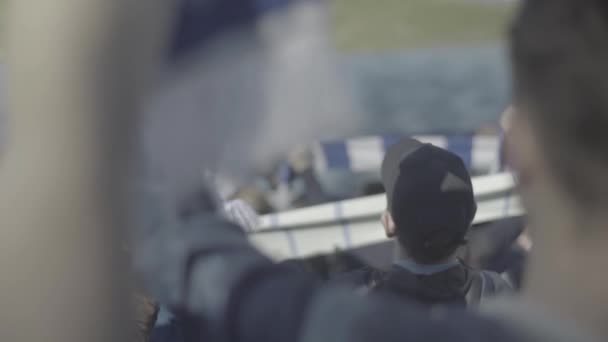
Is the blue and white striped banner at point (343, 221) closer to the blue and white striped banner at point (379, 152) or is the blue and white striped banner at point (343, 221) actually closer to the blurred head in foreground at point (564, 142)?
the blue and white striped banner at point (379, 152)

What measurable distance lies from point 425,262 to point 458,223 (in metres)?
0.11

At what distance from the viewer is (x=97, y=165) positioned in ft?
1.67

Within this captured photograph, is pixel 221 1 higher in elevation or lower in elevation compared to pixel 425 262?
higher

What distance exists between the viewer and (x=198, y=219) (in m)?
0.67

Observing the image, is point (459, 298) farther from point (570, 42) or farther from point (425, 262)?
point (570, 42)

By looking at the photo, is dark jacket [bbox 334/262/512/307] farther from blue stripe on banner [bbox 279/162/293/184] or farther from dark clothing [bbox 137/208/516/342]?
blue stripe on banner [bbox 279/162/293/184]

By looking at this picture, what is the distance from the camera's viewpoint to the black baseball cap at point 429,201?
168 centimetres

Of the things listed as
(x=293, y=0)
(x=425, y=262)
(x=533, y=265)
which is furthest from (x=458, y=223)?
(x=293, y=0)

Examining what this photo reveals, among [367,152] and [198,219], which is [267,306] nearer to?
[198,219]

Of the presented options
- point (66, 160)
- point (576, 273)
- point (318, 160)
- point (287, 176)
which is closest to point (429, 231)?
point (576, 273)

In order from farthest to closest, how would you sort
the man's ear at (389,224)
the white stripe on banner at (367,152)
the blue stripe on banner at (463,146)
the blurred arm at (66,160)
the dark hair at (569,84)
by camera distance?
1. the white stripe on banner at (367,152)
2. the blue stripe on banner at (463,146)
3. the man's ear at (389,224)
4. the dark hair at (569,84)
5. the blurred arm at (66,160)

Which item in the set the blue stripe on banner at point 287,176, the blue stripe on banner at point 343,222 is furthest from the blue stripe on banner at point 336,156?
the blue stripe on banner at point 343,222

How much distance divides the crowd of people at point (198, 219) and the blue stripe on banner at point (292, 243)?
6.59 ft

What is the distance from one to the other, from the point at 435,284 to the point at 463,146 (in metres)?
1.66
